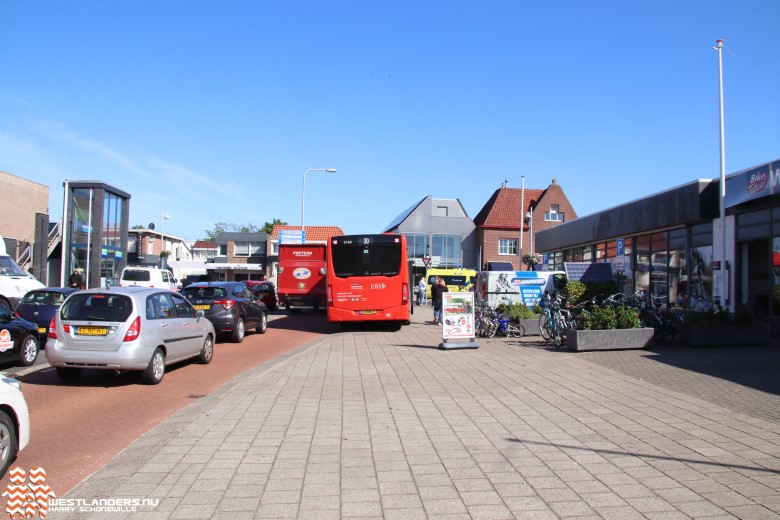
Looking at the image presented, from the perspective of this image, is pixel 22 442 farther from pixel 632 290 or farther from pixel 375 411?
pixel 632 290

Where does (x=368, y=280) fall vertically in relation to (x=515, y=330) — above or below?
above

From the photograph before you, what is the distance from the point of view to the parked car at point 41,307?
13547 millimetres

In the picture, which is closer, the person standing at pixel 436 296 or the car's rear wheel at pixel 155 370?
the car's rear wheel at pixel 155 370

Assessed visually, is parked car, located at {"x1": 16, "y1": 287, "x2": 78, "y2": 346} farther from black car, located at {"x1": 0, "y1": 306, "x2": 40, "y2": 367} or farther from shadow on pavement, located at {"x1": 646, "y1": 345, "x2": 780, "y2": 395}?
shadow on pavement, located at {"x1": 646, "y1": 345, "x2": 780, "y2": 395}

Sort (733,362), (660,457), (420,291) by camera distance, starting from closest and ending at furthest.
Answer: (660,457) → (733,362) → (420,291)

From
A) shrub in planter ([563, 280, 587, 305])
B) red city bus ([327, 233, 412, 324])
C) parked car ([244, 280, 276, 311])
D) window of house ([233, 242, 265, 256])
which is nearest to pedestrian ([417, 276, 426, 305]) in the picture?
parked car ([244, 280, 276, 311])

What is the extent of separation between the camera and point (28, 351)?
11.5 metres

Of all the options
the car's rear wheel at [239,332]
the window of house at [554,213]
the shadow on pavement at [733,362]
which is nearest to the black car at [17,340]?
the car's rear wheel at [239,332]

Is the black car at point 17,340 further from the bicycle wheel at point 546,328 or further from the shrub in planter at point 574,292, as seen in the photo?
the shrub in planter at point 574,292

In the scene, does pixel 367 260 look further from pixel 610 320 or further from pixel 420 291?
pixel 420 291

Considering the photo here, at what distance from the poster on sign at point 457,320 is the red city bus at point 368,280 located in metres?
4.39

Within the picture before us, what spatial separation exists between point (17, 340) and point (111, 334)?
9.89ft

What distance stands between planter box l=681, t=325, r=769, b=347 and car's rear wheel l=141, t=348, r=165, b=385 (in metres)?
11.2

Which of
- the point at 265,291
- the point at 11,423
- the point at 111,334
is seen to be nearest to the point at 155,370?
the point at 111,334
